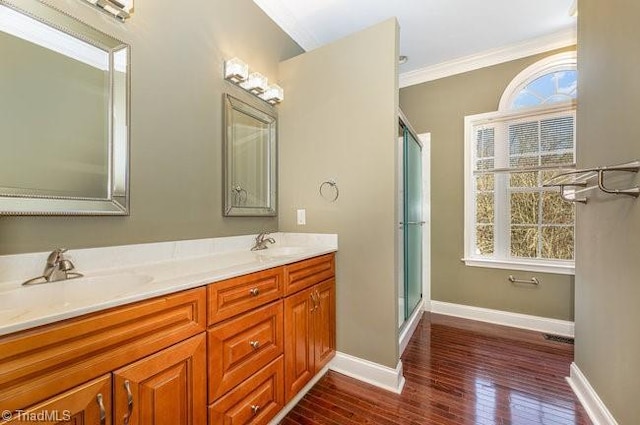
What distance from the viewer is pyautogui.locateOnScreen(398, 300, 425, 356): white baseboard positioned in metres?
2.30

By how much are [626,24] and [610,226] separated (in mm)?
1008

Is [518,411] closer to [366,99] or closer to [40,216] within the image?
[366,99]

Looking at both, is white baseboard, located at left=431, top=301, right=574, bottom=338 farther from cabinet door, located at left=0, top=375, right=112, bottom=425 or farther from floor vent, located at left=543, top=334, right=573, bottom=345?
cabinet door, located at left=0, top=375, right=112, bottom=425

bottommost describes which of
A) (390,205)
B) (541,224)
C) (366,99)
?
(541,224)

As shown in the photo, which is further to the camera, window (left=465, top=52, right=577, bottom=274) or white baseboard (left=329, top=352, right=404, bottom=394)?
window (left=465, top=52, right=577, bottom=274)

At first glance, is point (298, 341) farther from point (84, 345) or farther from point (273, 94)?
point (273, 94)

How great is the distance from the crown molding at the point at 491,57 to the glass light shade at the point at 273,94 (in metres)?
1.91

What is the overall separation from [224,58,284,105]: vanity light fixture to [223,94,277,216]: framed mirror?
123mm

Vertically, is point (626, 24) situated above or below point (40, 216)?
above

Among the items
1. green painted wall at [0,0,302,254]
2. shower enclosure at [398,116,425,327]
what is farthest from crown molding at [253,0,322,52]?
shower enclosure at [398,116,425,327]

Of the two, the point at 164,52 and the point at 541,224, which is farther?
the point at 541,224

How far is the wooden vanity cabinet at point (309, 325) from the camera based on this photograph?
1593mm

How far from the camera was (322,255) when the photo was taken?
1.94m

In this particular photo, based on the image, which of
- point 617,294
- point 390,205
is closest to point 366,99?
point 390,205
